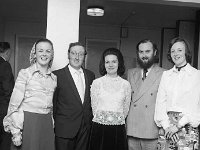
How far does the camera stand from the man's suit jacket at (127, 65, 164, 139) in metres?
3.00

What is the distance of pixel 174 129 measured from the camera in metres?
2.69

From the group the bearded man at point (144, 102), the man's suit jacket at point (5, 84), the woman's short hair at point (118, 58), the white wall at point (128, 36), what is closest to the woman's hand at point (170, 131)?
the bearded man at point (144, 102)

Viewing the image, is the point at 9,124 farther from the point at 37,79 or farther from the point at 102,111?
the point at 102,111

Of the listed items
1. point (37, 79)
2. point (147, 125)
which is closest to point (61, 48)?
point (37, 79)

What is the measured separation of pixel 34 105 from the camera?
108 inches

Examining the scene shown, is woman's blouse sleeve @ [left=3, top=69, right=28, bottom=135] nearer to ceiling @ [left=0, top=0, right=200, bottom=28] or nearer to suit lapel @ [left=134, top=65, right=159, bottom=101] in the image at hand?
suit lapel @ [left=134, top=65, right=159, bottom=101]

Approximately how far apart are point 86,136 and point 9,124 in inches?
29.7

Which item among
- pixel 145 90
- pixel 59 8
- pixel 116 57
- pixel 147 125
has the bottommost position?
pixel 147 125

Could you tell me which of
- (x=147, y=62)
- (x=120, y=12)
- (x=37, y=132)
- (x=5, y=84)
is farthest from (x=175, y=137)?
(x=120, y=12)

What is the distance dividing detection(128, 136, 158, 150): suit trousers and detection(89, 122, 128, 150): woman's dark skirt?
0.28 feet

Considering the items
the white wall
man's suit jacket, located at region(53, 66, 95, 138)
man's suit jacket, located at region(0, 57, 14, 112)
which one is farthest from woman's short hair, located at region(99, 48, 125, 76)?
the white wall

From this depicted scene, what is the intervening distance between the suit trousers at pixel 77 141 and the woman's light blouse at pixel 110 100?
5.9 inches

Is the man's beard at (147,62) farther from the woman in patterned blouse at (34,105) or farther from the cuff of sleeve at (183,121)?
the woman in patterned blouse at (34,105)

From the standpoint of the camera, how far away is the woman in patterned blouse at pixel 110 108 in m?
3.00
